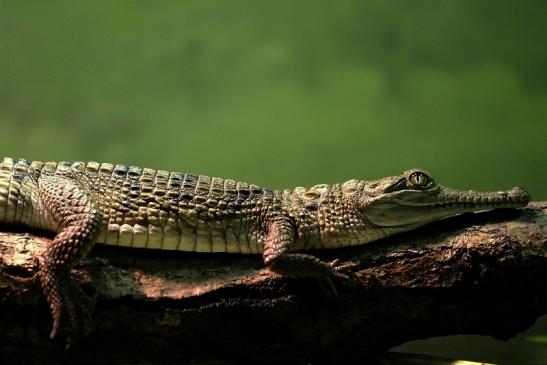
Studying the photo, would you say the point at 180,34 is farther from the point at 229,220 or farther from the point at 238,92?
the point at 229,220

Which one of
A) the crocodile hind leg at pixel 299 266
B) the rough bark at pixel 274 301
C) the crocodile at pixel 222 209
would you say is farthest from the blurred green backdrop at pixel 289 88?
the crocodile hind leg at pixel 299 266

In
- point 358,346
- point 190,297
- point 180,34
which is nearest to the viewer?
point 190,297

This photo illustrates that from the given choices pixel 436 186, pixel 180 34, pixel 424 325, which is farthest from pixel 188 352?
pixel 180 34

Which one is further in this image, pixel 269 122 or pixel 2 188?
pixel 269 122

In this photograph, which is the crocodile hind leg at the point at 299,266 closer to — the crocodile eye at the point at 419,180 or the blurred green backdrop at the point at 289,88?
the crocodile eye at the point at 419,180

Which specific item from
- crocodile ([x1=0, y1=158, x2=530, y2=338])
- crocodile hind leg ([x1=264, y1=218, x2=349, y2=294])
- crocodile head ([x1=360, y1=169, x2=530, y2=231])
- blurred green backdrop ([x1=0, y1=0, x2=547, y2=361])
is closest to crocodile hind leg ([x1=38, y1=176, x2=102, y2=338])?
crocodile ([x1=0, y1=158, x2=530, y2=338])

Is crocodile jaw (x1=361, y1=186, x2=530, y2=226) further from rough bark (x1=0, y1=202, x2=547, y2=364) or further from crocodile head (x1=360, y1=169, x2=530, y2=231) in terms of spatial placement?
rough bark (x1=0, y1=202, x2=547, y2=364)

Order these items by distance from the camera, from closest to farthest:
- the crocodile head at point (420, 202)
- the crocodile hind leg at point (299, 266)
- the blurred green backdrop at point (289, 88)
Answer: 1. the crocodile hind leg at point (299, 266)
2. the crocodile head at point (420, 202)
3. the blurred green backdrop at point (289, 88)
